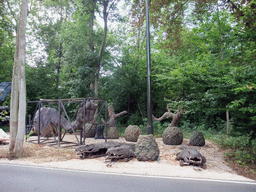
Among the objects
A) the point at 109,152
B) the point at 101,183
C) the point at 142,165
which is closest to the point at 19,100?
the point at 109,152

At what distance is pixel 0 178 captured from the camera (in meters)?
4.58

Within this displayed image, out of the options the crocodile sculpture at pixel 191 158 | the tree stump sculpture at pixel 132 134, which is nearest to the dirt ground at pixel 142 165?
the crocodile sculpture at pixel 191 158

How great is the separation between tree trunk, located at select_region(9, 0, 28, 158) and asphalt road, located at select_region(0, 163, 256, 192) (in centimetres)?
212

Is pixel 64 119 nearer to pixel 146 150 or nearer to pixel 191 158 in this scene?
pixel 146 150

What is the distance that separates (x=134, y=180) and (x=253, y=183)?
2.53m

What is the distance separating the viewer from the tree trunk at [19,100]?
7051 millimetres

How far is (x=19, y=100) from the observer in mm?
7145

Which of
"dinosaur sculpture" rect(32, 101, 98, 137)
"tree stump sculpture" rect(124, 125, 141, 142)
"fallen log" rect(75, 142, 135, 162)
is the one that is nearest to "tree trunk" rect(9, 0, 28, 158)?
"fallen log" rect(75, 142, 135, 162)

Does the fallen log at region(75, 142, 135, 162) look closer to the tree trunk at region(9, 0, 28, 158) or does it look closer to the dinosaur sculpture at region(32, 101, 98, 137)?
the dinosaur sculpture at region(32, 101, 98, 137)

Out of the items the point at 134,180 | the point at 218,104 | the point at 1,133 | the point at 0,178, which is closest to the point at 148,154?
the point at 134,180

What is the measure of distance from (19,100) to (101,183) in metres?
4.66

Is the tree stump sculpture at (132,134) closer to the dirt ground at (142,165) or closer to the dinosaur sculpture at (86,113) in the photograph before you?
the dinosaur sculpture at (86,113)

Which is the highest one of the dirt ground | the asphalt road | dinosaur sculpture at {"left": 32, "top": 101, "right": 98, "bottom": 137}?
dinosaur sculpture at {"left": 32, "top": 101, "right": 98, "bottom": 137}

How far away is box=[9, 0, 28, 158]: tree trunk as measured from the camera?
23.1 feet
